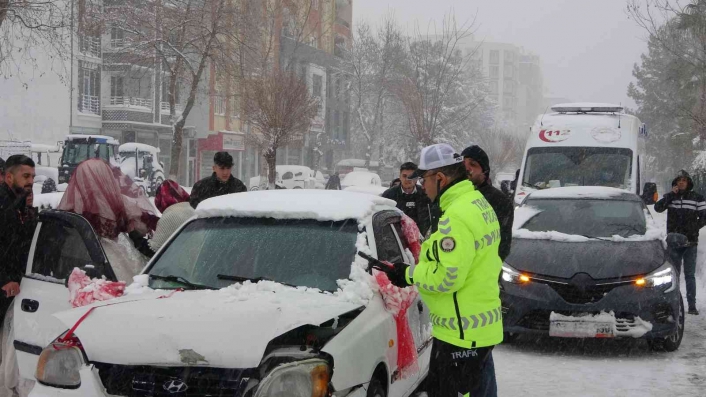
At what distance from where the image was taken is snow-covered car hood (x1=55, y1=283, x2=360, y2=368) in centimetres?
360

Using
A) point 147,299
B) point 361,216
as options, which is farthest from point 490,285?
point 147,299

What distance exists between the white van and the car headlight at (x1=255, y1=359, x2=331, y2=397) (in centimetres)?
1131

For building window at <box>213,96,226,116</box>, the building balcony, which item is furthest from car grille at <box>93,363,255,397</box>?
building window at <box>213,96,226,116</box>

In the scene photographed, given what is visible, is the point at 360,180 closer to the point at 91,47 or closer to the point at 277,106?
the point at 277,106

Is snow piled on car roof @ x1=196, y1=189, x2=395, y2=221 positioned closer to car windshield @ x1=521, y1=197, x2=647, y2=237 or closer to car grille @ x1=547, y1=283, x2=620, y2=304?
car grille @ x1=547, y1=283, x2=620, y2=304

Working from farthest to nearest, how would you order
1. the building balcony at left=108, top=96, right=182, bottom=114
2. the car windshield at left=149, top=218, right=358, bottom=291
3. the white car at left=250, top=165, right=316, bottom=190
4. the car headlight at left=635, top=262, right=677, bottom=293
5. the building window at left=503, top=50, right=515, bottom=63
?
the building window at left=503, top=50, right=515, bottom=63, the building balcony at left=108, top=96, right=182, bottom=114, the white car at left=250, top=165, right=316, bottom=190, the car headlight at left=635, top=262, right=677, bottom=293, the car windshield at left=149, top=218, right=358, bottom=291

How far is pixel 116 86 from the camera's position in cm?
4306

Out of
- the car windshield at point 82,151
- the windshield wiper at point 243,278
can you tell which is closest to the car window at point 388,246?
the windshield wiper at point 243,278

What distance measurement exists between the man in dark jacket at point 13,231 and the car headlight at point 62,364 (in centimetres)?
147

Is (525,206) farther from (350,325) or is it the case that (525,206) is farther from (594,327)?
(350,325)

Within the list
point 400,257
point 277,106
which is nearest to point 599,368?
point 400,257

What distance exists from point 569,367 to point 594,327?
0.42 m

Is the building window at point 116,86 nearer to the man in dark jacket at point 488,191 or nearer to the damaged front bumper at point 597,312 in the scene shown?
the damaged front bumper at point 597,312

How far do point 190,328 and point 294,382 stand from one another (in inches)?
21.5
